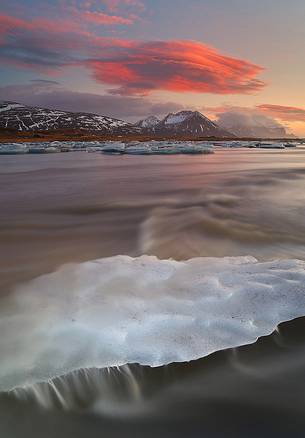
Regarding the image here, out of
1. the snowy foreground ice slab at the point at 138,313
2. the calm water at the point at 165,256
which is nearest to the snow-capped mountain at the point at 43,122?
the calm water at the point at 165,256

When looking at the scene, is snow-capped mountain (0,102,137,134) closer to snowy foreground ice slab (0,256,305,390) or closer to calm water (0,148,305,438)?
calm water (0,148,305,438)

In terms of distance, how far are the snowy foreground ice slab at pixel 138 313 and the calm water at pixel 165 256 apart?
0.13 metres

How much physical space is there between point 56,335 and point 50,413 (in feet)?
2.16

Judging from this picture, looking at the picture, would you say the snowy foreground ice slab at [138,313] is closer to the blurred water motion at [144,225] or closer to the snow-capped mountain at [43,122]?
the blurred water motion at [144,225]

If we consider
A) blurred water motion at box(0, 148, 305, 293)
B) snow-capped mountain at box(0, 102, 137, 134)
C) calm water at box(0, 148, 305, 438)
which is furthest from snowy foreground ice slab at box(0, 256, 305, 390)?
snow-capped mountain at box(0, 102, 137, 134)

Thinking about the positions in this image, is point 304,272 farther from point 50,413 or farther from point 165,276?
point 50,413

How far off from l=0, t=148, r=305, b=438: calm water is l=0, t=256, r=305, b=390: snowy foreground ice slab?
5.3 inches

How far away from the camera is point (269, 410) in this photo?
6.79 ft

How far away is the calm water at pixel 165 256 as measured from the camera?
2.00 m

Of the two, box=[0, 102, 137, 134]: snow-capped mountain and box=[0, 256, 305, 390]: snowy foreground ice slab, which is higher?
box=[0, 102, 137, 134]: snow-capped mountain

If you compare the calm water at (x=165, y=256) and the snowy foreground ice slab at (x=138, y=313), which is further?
the snowy foreground ice slab at (x=138, y=313)

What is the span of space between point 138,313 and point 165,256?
1.70m

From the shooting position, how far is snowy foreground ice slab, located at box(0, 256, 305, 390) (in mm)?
2449

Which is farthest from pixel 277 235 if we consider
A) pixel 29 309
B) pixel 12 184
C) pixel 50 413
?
pixel 12 184
